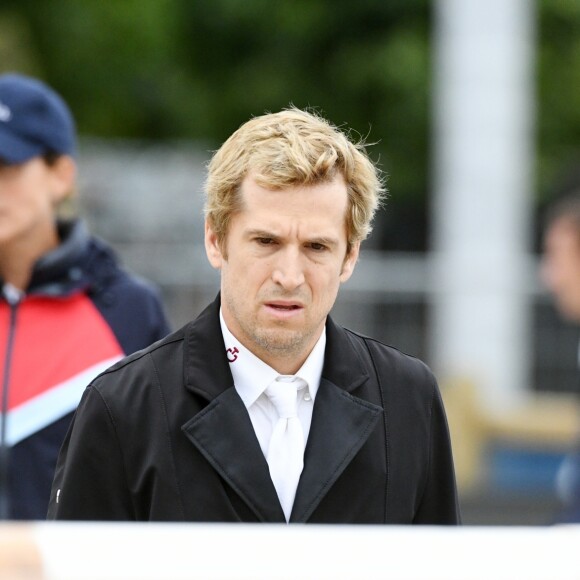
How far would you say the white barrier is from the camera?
5.27 ft

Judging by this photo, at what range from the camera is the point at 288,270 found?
2.58 m

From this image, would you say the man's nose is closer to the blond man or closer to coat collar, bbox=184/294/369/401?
the blond man

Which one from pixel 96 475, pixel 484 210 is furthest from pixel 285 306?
pixel 484 210

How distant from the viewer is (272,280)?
259 cm

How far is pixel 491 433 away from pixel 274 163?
7473 mm

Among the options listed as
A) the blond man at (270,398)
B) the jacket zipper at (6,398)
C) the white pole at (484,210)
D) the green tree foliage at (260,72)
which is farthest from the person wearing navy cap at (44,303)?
the green tree foliage at (260,72)

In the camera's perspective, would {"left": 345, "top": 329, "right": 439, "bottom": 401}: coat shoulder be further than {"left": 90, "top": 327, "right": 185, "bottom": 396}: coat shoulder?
Yes

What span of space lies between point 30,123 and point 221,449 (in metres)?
1.48

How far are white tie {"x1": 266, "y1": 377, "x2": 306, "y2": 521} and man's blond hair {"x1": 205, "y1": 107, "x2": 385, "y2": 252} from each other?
30 cm

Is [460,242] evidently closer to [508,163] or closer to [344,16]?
[508,163]

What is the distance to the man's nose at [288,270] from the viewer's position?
2.58 metres

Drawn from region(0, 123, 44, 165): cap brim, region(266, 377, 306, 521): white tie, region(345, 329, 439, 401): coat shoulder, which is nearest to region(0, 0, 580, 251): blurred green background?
region(0, 123, 44, 165): cap brim

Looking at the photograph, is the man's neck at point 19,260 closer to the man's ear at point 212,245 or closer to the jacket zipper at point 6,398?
the jacket zipper at point 6,398

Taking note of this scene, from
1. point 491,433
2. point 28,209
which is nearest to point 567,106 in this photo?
point 491,433
